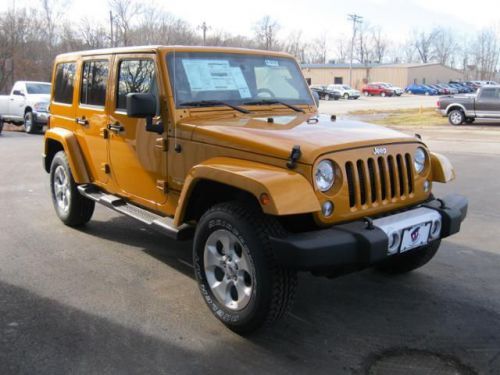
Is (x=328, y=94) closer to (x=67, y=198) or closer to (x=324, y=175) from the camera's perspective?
(x=67, y=198)

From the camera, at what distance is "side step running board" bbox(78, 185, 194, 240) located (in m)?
4.11

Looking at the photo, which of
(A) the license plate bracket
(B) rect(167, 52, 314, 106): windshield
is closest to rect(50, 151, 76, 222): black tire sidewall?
(B) rect(167, 52, 314, 106): windshield

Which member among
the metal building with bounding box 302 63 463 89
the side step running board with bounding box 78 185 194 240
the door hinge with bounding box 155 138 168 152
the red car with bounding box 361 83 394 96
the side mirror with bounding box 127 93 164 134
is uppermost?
the metal building with bounding box 302 63 463 89

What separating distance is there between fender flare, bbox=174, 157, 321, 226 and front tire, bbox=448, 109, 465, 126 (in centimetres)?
2065

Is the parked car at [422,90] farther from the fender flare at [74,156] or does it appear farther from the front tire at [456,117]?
the fender flare at [74,156]

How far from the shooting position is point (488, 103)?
2139 centimetres

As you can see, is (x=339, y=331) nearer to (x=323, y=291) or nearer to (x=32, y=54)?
(x=323, y=291)

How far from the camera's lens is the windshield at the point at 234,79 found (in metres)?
4.39

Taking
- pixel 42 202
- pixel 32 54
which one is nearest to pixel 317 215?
pixel 42 202

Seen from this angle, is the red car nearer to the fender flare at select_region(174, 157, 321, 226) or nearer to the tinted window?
the tinted window

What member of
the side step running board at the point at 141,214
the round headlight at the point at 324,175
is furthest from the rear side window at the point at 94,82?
the round headlight at the point at 324,175

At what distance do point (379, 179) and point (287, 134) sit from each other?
0.70m

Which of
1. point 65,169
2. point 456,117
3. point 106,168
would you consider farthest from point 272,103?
point 456,117

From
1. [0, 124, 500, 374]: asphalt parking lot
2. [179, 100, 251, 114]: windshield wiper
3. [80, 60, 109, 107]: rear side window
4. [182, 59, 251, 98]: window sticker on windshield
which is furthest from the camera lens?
[80, 60, 109, 107]: rear side window
